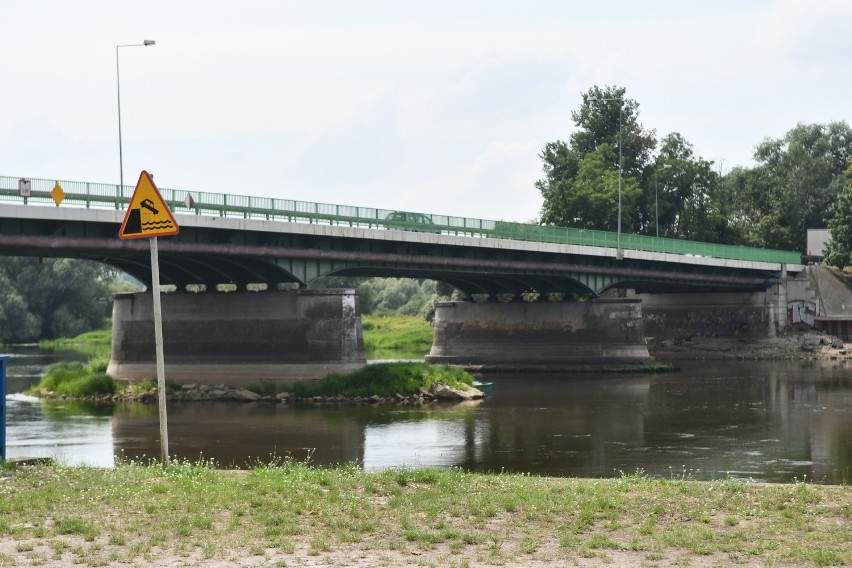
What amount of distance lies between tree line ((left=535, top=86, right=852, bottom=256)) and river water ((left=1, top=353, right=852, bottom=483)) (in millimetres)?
47702

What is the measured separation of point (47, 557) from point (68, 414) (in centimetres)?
3619

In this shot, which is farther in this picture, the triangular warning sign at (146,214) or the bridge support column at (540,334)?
the bridge support column at (540,334)

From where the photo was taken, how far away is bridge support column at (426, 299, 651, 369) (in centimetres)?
7575

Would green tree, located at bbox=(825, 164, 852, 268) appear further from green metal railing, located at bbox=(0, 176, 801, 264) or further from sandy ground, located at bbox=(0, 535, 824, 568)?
sandy ground, located at bbox=(0, 535, 824, 568)

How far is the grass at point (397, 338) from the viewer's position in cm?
9759

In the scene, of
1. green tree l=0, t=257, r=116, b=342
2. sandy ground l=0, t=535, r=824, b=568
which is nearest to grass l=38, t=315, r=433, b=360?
green tree l=0, t=257, r=116, b=342

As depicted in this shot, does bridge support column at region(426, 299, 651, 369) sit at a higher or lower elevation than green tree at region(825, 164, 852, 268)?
lower

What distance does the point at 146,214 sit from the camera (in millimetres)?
19406

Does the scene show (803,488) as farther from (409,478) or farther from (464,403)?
(464,403)

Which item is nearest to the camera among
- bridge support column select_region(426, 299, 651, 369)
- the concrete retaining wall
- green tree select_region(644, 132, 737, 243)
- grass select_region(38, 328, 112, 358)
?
bridge support column select_region(426, 299, 651, 369)

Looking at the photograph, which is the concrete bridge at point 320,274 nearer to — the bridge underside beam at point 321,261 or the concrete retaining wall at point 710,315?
the bridge underside beam at point 321,261

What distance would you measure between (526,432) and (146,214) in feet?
72.1

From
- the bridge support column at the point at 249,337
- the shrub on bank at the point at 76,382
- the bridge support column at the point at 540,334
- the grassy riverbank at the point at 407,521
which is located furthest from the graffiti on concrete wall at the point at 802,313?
the grassy riverbank at the point at 407,521

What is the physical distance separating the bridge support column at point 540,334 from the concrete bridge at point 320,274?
91 millimetres
